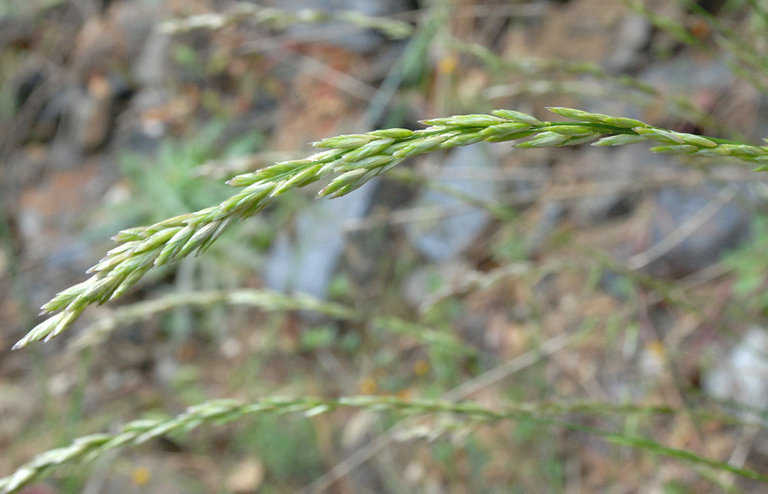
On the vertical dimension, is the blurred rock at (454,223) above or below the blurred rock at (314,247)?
above

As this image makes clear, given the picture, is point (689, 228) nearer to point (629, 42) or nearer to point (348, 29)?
point (629, 42)

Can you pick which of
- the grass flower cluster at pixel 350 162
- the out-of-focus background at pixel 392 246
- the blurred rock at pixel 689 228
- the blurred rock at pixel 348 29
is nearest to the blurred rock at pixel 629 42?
the out-of-focus background at pixel 392 246

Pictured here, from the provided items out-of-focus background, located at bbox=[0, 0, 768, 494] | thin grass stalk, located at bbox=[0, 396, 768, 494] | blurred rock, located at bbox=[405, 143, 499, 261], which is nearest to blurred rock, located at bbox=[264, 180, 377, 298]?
out-of-focus background, located at bbox=[0, 0, 768, 494]

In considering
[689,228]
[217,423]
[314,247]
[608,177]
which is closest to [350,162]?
[217,423]

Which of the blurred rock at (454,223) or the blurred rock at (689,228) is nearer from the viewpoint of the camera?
the blurred rock at (689,228)

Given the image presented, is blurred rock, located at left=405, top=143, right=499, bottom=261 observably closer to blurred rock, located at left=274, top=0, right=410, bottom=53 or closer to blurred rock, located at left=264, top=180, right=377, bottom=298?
blurred rock, located at left=264, top=180, right=377, bottom=298

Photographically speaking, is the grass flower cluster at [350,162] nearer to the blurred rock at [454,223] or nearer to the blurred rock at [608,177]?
the blurred rock at [608,177]
